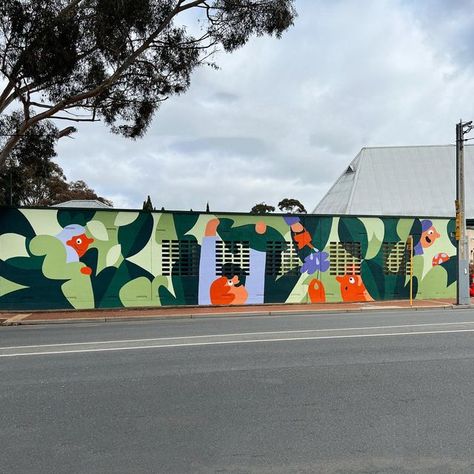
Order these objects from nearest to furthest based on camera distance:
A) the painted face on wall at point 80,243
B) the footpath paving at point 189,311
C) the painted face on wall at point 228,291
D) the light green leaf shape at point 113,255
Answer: the footpath paving at point 189,311 → the painted face on wall at point 80,243 → the light green leaf shape at point 113,255 → the painted face on wall at point 228,291

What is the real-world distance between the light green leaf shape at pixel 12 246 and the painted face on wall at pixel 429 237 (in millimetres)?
14266

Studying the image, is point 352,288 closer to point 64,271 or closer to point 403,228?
point 403,228

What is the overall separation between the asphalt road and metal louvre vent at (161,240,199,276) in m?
6.95

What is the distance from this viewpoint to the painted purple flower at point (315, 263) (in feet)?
58.2

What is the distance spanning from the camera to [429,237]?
1920 cm

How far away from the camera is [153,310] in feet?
52.1

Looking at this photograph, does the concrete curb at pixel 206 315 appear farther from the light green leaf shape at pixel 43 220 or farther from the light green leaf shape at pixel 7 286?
the light green leaf shape at pixel 43 220

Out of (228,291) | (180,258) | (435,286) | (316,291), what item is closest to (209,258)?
(180,258)

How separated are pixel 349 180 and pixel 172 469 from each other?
4447 cm

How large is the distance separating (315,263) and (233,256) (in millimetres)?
3084

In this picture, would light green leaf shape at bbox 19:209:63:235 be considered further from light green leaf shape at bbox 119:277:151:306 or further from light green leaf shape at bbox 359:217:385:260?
light green leaf shape at bbox 359:217:385:260

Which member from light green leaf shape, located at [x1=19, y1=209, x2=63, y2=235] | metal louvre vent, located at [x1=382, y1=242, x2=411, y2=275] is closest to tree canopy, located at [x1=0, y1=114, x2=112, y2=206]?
light green leaf shape, located at [x1=19, y1=209, x2=63, y2=235]

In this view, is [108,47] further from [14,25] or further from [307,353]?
[307,353]

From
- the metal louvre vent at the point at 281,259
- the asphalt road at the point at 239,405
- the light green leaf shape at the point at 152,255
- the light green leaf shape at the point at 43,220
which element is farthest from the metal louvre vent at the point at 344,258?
the light green leaf shape at the point at 43,220
